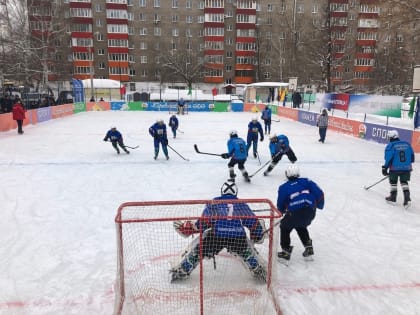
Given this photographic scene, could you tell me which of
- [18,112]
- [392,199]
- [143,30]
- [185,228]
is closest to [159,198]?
[185,228]

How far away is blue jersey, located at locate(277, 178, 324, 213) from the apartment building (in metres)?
46.4

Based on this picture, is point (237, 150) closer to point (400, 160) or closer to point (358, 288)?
point (400, 160)

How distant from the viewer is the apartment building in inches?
1928

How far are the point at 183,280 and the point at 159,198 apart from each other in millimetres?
3266

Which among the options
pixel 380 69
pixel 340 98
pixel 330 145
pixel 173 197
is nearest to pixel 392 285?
pixel 173 197

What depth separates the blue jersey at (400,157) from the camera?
637 centimetres

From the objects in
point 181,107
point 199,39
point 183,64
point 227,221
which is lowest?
point 227,221

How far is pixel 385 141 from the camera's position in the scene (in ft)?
43.7

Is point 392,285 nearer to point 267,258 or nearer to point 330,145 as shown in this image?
point 267,258

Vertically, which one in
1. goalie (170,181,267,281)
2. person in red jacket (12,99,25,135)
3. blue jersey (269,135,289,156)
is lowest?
goalie (170,181,267,281)

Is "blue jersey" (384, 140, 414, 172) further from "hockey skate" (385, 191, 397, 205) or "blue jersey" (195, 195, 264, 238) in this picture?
"blue jersey" (195, 195, 264, 238)

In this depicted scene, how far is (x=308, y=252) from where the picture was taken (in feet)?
15.0

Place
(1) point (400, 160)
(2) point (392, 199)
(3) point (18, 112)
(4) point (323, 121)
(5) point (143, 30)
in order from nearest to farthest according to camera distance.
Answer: (1) point (400, 160) → (2) point (392, 199) → (4) point (323, 121) → (3) point (18, 112) → (5) point (143, 30)

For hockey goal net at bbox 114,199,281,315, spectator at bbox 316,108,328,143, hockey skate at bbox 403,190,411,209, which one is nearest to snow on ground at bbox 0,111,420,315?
hockey skate at bbox 403,190,411,209
